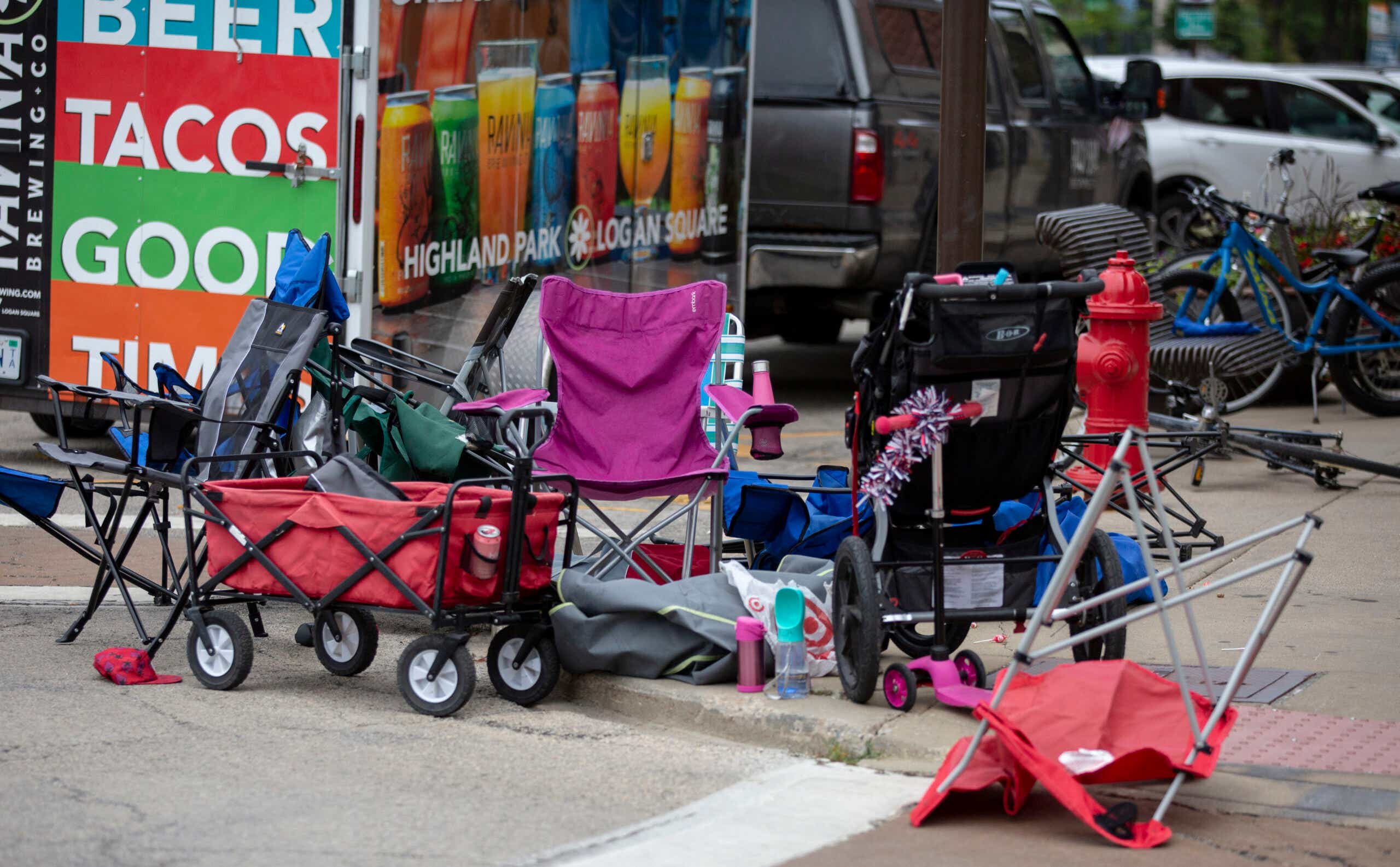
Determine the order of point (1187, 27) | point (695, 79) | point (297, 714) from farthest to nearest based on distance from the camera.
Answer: point (1187, 27) < point (695, 79) < point (297, 714)

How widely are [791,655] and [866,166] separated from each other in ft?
21.1

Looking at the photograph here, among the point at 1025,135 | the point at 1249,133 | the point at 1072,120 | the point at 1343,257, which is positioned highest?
the point at 1249,133

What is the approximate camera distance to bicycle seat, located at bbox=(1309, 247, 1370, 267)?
31.8ft

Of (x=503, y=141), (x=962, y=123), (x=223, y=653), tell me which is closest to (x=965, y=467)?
(x=962, y=123)

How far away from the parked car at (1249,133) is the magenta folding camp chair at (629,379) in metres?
12.4

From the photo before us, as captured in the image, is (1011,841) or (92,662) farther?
(92,662)

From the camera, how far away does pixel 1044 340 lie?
4.80m

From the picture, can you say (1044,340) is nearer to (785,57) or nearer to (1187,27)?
(785,57)

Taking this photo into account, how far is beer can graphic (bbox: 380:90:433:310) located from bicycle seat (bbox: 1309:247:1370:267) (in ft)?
16.6

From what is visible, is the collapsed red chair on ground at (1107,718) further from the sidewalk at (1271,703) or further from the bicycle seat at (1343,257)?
the bicycle seat at (1343,257)

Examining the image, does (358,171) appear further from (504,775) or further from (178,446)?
(504,775)

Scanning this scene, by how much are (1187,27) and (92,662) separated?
78.7ft

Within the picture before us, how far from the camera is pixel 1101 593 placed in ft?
16.1

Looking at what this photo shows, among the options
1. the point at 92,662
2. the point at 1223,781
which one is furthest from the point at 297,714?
the point at 1223,781
